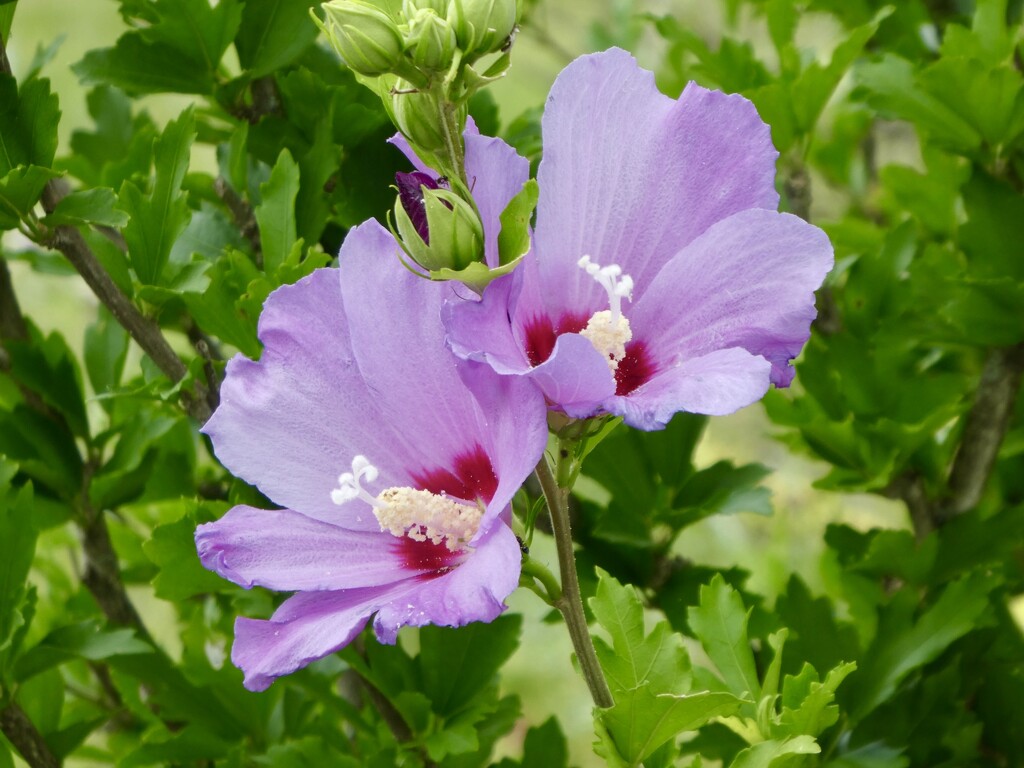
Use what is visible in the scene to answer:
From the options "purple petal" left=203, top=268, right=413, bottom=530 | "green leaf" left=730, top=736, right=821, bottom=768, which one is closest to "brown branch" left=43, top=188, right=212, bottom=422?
"purple petal" left=203, top=268, right=413, bottom=530

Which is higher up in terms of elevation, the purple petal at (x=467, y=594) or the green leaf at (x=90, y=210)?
the green leaf at (x=90, y=210)

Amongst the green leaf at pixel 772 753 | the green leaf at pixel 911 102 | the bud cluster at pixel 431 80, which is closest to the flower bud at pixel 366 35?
the bud cluster at pixel 431 80

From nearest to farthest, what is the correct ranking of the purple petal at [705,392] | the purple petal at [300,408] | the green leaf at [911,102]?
the purple petal at [705,392], the purple petal at [300,408], the green leaf at [911,102]

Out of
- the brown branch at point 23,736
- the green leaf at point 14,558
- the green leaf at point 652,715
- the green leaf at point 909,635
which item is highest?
the green leaf at point 14,558

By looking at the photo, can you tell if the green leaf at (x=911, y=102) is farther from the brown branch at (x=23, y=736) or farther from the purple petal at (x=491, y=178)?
the brown branch at (x=23, y=736)

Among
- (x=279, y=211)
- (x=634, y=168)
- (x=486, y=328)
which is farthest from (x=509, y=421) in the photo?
(x=279, y=211)

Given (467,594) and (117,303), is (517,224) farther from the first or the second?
(117,303)

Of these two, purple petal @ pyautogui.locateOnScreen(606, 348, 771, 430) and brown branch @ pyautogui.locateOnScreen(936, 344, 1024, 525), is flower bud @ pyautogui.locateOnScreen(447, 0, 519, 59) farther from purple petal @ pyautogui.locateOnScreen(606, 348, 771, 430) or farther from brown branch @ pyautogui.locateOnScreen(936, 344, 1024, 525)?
brown branch @ pyautogui.locateOnScreen(936, 344, 1024, 525)

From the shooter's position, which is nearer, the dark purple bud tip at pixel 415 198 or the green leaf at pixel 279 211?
the dark purple bud tip at pixel 415 198
